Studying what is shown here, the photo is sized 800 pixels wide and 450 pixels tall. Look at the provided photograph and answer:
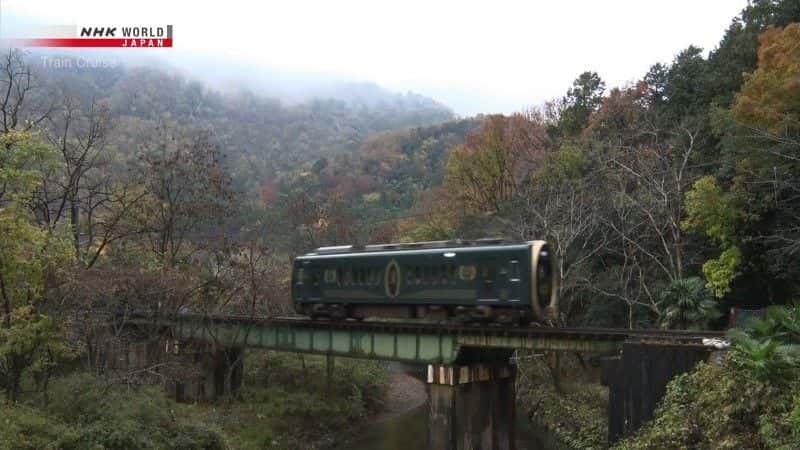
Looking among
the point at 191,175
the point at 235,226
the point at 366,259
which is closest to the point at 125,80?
the point at 235,226

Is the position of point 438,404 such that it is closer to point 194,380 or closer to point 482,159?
point 194,380

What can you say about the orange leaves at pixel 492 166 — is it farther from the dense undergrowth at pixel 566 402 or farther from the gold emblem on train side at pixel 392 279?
the gold emblem on train side at pixel 392 279

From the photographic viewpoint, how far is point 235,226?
48.9 meters

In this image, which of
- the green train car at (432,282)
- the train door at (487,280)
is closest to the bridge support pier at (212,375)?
the green train car at (432,282)

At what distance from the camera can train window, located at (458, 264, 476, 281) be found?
21.9 metres

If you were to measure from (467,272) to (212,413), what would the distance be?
39.3 feet

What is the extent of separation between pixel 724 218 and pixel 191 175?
80.7 feet

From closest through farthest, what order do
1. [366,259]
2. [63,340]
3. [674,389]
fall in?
[674,389] < [63,340] < [366,259]

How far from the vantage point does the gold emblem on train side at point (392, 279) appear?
952 inches

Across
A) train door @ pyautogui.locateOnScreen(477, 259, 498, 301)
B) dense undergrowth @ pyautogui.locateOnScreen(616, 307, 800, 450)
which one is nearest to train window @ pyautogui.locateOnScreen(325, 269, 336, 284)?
train door @ pyautogui.locateOnScreen(477, 259, 498, 301)

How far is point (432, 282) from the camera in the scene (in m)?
23.0

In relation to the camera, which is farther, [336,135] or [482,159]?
[336,135]

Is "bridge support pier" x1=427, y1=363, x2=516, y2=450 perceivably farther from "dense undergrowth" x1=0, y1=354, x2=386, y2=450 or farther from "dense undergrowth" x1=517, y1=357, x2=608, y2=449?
"dense undergrowth" x1=0, y1=354, x2=386, y2=450

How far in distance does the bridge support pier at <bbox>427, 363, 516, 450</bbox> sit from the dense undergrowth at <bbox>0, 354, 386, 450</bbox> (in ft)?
23.1
